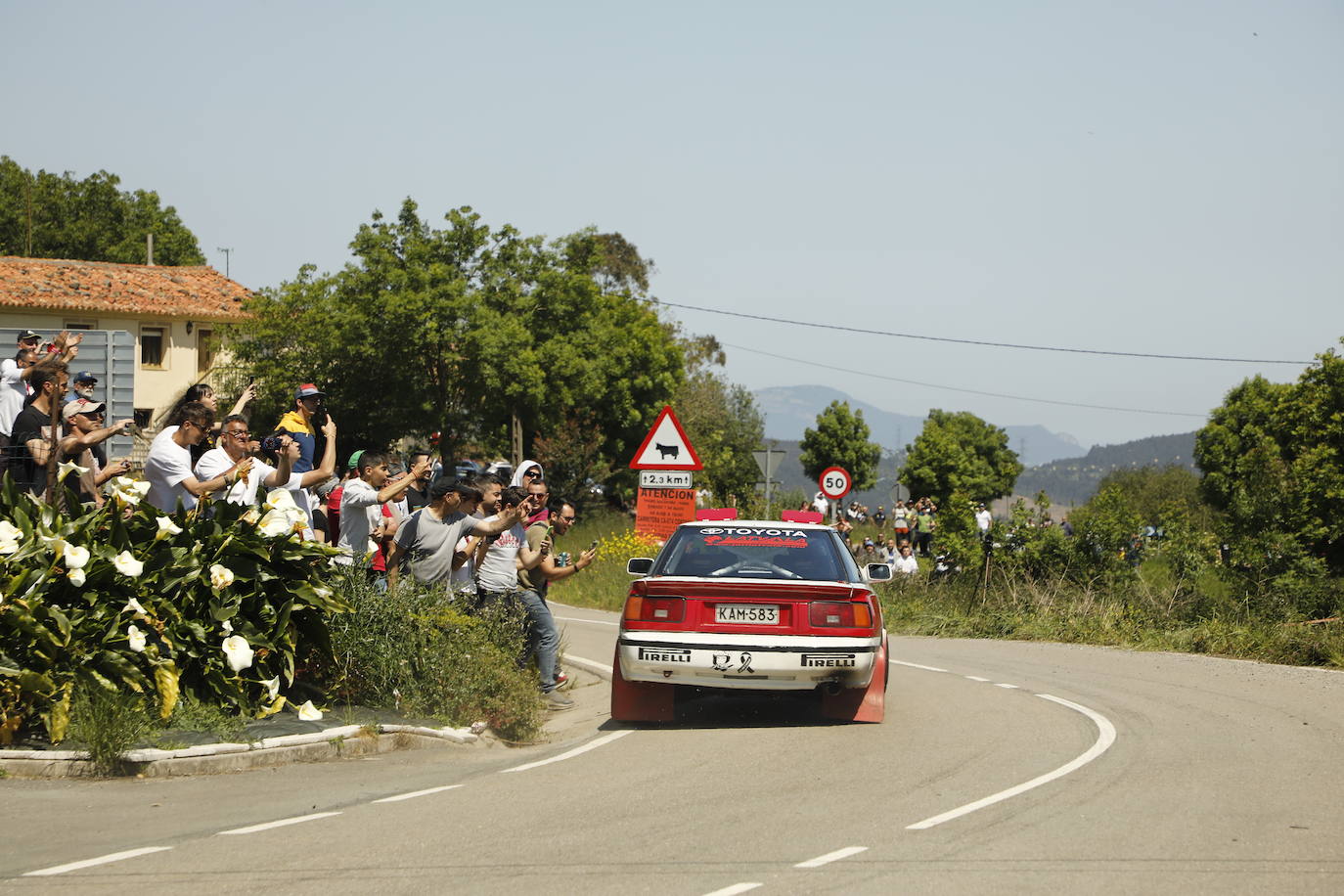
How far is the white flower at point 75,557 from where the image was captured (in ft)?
28.3

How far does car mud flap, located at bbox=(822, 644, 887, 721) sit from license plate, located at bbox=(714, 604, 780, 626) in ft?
2.78

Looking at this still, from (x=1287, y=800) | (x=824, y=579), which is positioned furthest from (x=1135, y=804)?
(x=824, y=579)

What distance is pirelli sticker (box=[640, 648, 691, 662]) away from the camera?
10.4 metres

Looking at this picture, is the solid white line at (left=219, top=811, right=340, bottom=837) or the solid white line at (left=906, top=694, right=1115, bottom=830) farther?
the solid white line at (left=906, top=694, right=1115, bottom=830)

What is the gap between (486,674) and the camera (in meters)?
10.7

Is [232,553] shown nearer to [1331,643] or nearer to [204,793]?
[204,793]

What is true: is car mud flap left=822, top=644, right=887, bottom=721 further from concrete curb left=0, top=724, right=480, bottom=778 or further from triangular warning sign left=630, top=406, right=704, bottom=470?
triangular warning sign left=630, top=406, right=704, bottom=470

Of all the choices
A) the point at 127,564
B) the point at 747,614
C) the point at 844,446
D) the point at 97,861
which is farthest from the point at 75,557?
the point at 844,446

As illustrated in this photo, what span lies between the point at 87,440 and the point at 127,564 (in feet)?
5.17

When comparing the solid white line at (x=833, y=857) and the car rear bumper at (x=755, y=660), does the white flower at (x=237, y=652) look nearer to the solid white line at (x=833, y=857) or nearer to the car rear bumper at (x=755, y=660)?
the car rear bumper at (x=755, y=660)

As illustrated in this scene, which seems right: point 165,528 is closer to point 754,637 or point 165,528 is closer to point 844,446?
point 754,637

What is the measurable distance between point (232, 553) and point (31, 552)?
Answer: 1.26 meters

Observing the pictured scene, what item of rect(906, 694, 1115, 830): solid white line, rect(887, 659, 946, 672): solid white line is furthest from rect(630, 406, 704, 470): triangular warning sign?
rect(906, 694, 1115, 830): solid white line

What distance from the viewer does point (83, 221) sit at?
71.9 metres
